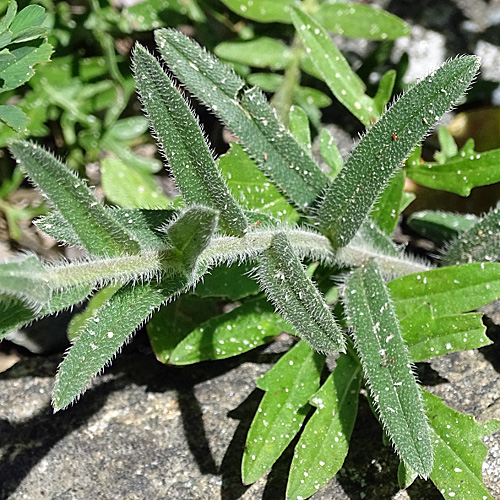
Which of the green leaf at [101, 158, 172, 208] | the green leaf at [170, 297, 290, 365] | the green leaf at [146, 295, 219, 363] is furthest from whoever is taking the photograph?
the green leaf at [101, 158, 172, 208]

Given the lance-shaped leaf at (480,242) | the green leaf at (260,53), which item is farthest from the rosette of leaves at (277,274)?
the green leaf at (260,53)

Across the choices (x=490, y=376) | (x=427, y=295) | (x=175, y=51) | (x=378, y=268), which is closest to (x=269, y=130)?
(x=175, y=51)

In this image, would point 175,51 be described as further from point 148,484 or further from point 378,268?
point 148,484

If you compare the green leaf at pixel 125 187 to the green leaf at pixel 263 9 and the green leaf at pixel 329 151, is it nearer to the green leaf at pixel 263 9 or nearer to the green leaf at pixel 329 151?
the green leaf at pixel 329 151

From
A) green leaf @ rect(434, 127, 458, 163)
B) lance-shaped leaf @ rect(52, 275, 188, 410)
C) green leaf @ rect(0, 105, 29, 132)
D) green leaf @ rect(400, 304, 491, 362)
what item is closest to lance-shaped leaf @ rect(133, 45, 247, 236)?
lance-shaped leaf @ rect(52, 275, 188, 410)

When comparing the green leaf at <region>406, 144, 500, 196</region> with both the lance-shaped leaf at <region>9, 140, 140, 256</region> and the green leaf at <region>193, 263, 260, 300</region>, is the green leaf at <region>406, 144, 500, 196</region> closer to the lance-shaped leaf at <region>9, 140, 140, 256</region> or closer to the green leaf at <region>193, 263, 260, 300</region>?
the green leaf at <region>193, 263, 260, 300</region>

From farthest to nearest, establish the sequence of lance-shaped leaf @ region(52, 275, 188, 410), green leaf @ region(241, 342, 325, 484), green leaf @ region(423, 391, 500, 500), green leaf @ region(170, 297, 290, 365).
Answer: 1. green leaf @ region(170, 297, 290, 365)
2. green leaf @ region(241, 342, 325, 484)
3. green leaf @ region(423, 391, 500, 500)
4. lance-shaped leaf @ region(52, 275, 188, 410)

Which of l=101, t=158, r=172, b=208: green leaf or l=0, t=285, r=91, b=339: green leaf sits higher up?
l=0, t=285, r=91, b=339: green leaf
